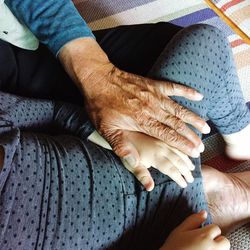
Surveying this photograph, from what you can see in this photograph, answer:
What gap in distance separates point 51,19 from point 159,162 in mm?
343

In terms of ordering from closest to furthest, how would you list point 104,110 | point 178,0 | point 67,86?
point 104,110
point 67,86
point 178,0

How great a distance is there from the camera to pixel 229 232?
853 millimetres

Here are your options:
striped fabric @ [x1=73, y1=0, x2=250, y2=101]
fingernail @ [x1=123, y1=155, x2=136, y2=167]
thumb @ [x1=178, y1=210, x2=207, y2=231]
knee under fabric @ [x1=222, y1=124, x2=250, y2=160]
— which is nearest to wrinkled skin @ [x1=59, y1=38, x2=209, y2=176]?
fingernail @ [x1=123, y1=155, x2=136, y2=167]

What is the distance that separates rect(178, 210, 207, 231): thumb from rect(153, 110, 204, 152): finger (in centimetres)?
11

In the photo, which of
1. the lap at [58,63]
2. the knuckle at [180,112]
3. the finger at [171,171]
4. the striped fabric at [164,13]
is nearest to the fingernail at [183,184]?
the finger at [171,171]

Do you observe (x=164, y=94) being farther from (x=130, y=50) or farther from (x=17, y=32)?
(x=17, y=32)

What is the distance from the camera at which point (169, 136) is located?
2.31ft

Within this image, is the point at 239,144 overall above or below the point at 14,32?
below

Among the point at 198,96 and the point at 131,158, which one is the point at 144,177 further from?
the point at 198,96

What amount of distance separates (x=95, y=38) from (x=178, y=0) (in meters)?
0.50

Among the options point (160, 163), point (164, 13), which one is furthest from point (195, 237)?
point (164, 13)

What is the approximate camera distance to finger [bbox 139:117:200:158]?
27.6 inches

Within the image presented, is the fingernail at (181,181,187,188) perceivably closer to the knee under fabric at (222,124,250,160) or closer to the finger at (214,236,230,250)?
the finger at (214,236,230,250)

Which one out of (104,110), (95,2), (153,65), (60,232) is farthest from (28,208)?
(95,2)
